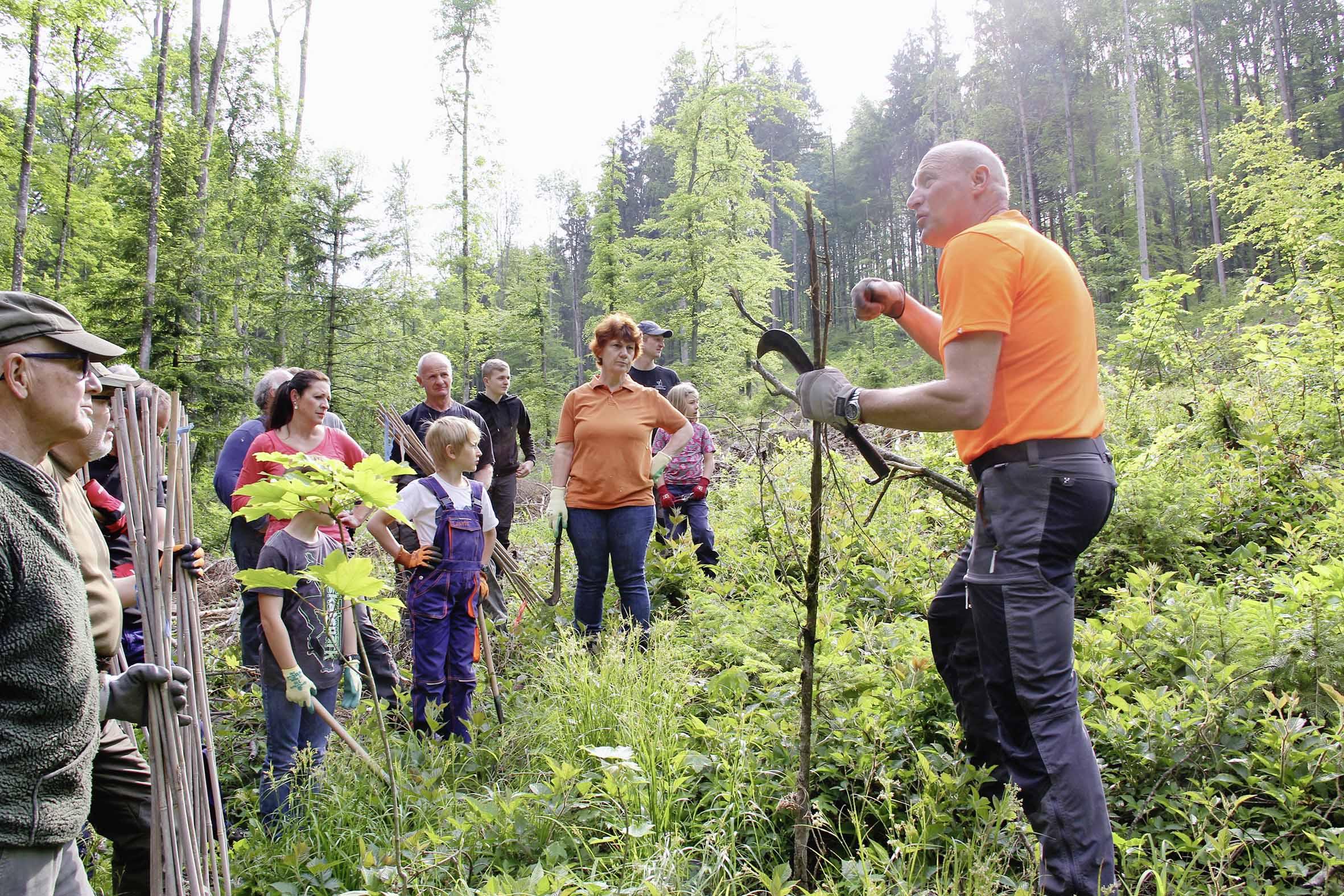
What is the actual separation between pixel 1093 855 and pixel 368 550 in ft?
23.0

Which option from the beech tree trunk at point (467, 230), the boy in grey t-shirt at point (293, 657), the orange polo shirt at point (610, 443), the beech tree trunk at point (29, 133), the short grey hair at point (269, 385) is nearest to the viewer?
the boy in grey t-shirt at point (293, 657)

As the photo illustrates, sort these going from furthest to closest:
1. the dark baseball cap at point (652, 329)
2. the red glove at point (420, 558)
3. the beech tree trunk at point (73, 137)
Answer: the beech tree trunk at point (73, 137), the dark baseball cap at point (652, 329), the red glove at point (420, 558)

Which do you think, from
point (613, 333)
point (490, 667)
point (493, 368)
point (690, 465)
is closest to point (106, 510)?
point (490, 667)

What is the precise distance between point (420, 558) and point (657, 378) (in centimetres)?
339

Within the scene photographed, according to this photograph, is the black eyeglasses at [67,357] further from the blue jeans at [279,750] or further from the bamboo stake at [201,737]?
the blue jeans at [279,750]

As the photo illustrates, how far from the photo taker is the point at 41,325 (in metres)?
1.49

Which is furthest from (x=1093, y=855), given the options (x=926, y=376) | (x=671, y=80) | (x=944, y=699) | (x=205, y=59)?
(x=926, y=376)

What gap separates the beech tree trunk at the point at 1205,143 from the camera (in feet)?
99.0

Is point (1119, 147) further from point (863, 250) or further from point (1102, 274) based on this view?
point (863, 250)

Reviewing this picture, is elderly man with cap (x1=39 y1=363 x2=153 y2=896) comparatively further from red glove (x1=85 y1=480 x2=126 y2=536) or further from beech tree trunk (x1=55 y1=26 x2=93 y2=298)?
beech tree trunk (x1=55 y1=26 x2=93 y2=298)

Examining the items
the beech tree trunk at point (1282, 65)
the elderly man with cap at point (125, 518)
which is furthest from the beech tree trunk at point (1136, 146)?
the elderly man with cap at point (125, 518)

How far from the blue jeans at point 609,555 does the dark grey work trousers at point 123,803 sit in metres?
2.43

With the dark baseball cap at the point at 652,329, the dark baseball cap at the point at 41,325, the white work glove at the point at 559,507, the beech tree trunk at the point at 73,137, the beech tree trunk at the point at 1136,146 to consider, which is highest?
the beech tree trunk at the point at 1136,146

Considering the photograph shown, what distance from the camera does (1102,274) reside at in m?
29.7
